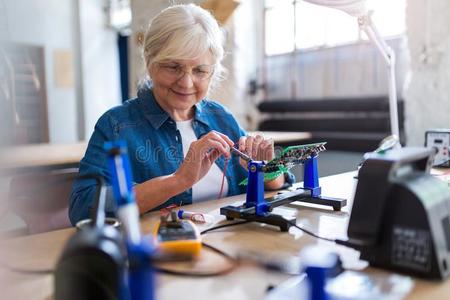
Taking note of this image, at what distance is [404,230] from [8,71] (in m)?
0.51

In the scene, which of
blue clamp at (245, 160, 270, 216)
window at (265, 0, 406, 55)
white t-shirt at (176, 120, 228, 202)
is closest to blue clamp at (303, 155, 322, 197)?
blue clamp at (245, 160, 270, 216)

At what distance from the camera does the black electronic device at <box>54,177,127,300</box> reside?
0.38m

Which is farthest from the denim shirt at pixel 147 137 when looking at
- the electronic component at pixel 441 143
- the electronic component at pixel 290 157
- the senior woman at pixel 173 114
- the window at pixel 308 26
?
the window at pixel 308 26

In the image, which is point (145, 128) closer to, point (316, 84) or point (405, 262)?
point (405, 262)

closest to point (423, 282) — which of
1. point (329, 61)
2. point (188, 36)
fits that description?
point (188, 36)

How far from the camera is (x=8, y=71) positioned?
0.26 meters

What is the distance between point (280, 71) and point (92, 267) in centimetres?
499

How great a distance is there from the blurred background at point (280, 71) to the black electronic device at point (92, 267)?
0.86 meters

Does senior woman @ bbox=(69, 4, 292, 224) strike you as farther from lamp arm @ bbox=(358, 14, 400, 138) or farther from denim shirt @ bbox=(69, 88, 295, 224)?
lamp arm @ bbox=(358, 14, 400, 138)

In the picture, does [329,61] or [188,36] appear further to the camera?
[329,61]

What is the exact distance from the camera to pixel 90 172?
93cm

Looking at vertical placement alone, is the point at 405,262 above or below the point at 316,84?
below

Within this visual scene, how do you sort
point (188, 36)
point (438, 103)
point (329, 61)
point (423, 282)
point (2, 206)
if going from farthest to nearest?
1. point (329, 61)
2. point (438, 103)
3. point (188, 36)
4. point (423, 282)
5. point (2, 206)

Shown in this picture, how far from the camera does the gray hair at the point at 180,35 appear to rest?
3.73 ft
